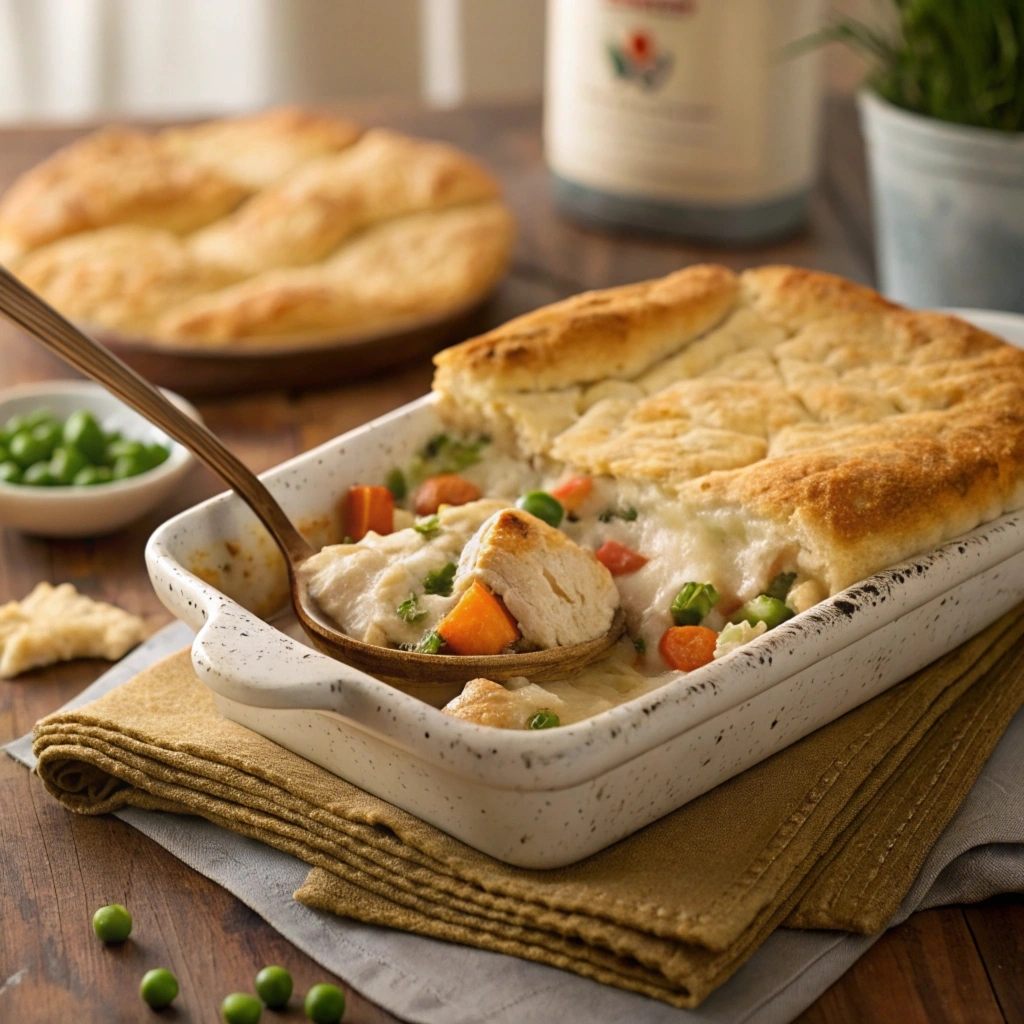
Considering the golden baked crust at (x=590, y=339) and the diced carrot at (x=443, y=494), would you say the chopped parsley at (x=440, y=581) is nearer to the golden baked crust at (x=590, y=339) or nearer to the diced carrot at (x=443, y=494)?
the diced carrot at (x=443, y=494)

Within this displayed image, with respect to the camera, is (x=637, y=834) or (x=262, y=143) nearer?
(x=637, y=834)

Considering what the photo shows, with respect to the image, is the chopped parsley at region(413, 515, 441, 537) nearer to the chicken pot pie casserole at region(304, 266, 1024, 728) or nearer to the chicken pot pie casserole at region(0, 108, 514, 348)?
the chicken pot pie casserole at region(304, 266, 1024, 728)

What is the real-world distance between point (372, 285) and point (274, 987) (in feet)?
7.95

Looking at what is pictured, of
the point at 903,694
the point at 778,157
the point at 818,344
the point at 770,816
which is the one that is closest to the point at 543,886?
the point at 770,816

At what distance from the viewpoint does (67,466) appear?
10.3 ft

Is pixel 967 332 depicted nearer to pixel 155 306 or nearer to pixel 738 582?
pixel 738 582

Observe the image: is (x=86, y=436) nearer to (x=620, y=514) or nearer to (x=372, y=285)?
(x=372, y=285)

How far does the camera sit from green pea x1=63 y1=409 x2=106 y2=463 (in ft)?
10.7

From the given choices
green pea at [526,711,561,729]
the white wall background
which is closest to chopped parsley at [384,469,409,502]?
green pea at [526,711,561,729]

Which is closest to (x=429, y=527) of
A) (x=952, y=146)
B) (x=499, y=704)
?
(x=499, y=704)

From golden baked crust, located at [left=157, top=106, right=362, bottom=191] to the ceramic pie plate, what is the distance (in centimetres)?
102

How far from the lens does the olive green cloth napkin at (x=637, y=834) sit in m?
1.91

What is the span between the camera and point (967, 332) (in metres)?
2.89

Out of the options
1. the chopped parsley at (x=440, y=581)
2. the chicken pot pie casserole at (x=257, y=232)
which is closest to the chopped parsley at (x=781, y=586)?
the chopped parsley at (x=440, y=581)
